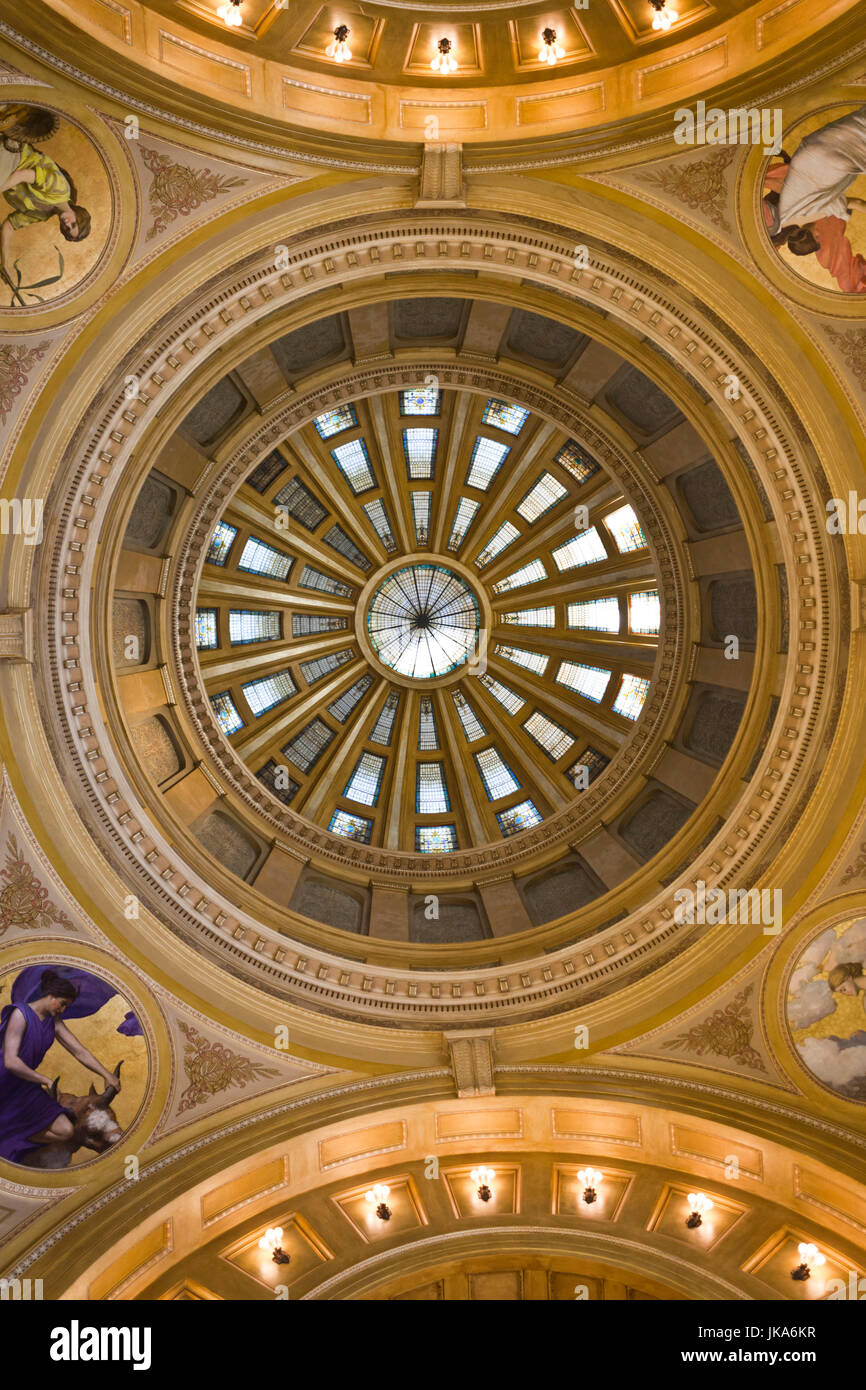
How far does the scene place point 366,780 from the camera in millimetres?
30328

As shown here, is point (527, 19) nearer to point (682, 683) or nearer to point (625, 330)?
point (625, 330)

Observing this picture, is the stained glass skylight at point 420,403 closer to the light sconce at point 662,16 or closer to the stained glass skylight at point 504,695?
the stained glass skylight at point 504,695

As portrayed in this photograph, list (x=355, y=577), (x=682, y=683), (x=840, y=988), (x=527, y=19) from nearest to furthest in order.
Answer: (x=527, y=19), (x=840, y=988), (x=682, y=683), (x=355, y=577)

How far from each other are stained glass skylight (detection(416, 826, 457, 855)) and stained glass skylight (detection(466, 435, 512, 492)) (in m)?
10.6

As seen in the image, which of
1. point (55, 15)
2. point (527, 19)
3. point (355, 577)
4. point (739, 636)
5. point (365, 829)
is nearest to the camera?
point (55, 15)

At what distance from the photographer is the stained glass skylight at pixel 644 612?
26953 mm

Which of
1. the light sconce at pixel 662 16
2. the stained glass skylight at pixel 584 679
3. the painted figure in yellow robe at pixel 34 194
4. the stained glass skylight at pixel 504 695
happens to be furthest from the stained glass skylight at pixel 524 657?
the painted figure in yellow robe at pixel 34 194

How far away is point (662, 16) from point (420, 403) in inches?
546

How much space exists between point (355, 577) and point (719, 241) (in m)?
17.2

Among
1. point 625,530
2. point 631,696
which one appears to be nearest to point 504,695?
point 631,696

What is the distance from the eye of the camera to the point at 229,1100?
18250 mm

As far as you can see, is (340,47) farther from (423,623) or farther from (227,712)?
(423,623)

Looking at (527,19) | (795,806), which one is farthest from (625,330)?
(795,806)

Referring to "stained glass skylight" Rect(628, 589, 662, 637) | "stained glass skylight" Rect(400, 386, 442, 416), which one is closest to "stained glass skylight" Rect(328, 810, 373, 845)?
"stained glass skylight" Rect(628, 589, 662, 637)
